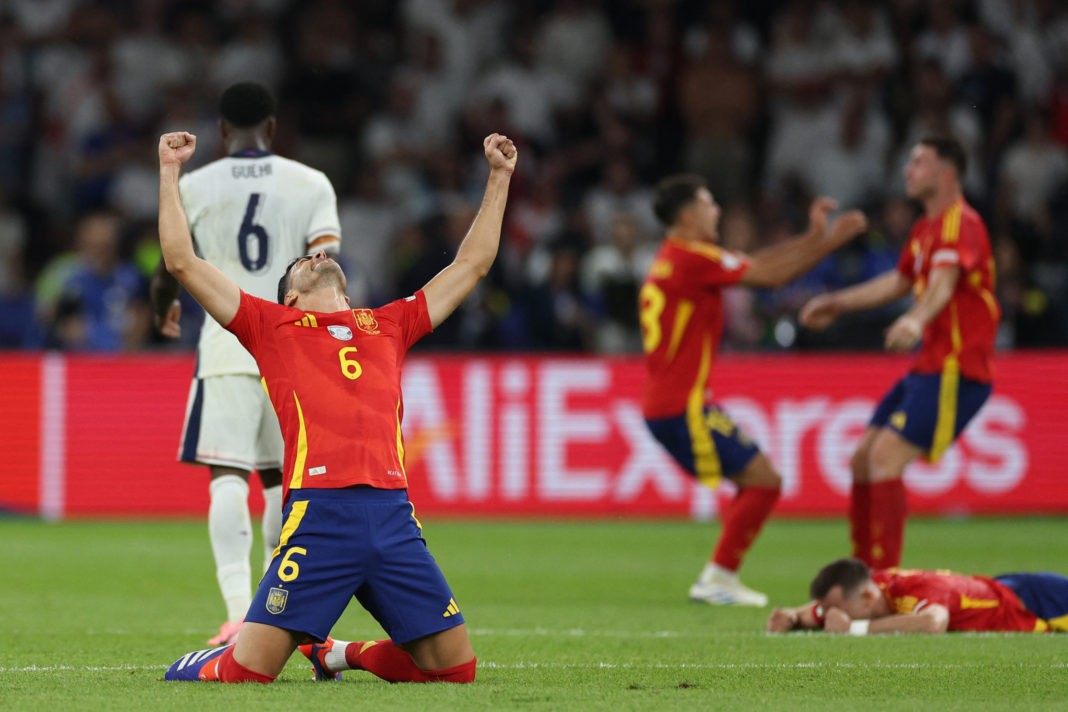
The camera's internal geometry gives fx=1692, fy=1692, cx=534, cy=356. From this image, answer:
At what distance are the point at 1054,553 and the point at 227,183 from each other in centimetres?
689

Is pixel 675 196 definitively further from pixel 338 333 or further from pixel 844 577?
pixel 338 333

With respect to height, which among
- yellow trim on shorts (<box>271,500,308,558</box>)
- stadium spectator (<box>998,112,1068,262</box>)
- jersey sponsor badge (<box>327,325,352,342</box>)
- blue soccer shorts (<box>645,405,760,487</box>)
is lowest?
yellow trim on shorts (<box>271,500,308,558</box>)

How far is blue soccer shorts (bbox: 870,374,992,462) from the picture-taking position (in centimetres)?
867

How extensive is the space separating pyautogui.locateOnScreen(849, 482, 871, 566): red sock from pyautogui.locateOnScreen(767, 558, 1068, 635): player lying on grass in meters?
1.12

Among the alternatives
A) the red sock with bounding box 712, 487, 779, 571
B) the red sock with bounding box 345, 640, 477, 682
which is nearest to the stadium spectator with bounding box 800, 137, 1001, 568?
the red sock with bounding box 712, 487, 779, 571

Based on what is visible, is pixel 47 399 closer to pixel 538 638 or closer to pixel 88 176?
pixel 88 176

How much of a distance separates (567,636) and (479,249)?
88.6 inches

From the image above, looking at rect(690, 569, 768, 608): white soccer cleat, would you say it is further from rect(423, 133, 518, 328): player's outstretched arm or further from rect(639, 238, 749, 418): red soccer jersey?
rect(423, 133, 518, 328): player's outstretched arm

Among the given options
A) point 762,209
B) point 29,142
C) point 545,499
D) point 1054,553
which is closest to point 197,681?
point 1054,553

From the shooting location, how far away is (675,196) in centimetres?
965

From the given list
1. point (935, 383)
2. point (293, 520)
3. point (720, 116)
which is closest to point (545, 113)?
point (720, 116)

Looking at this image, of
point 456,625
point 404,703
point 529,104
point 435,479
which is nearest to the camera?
point 404,703

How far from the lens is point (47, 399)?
46.6 ft

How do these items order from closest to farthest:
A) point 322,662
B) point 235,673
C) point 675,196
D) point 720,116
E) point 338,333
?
point 235,673, point 338,333, point 322,662, point 675,196, point 720,116
